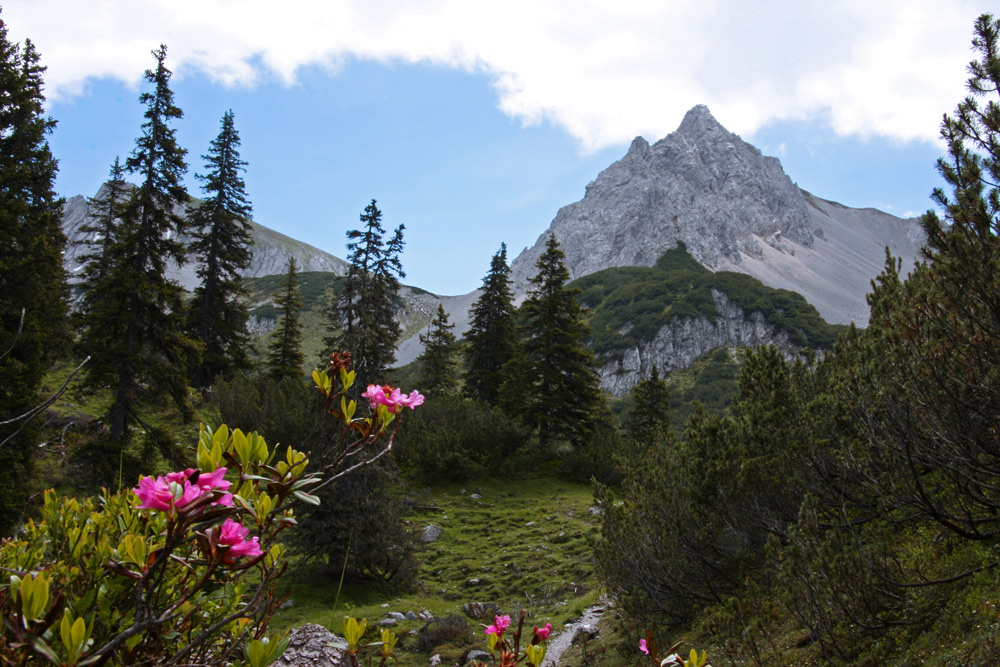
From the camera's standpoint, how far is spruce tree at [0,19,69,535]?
9.52 metres

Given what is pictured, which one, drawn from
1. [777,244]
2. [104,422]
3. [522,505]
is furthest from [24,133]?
[777,244]

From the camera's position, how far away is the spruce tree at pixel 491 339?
2759cm

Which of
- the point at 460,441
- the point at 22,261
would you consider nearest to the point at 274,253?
the point at 460,441

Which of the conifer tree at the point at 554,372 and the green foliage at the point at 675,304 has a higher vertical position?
the green foliage at the point at 675,304

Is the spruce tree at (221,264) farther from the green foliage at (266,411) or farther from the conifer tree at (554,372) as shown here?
the conifer tree at (554,372)

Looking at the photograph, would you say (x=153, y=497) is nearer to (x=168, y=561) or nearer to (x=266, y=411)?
(x=168, y=561)

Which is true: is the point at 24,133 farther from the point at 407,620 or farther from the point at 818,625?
the point at 818,625

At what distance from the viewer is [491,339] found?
2816 centimetres

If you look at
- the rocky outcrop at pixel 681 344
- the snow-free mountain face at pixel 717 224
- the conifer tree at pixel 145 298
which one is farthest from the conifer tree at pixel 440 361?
the snow-free mountain face at pixel 717 224

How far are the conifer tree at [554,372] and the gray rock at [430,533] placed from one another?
824 centimetres

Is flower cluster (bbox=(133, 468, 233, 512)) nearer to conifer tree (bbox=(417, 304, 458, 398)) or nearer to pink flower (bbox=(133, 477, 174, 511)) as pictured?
pink flower (bbox=(133, 477, 174, 511))

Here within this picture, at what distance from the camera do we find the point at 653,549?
23.6 ft

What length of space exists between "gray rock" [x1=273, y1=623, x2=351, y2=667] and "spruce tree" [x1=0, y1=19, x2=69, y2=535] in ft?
21.7

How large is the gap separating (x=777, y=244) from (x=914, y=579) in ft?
550
